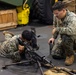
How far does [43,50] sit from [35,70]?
81 cm

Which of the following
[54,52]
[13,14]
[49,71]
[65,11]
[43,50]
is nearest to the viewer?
[49,71]

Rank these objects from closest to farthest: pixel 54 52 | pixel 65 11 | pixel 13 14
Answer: pixel 65 11 → pixel 54 52 → pixel 13 14

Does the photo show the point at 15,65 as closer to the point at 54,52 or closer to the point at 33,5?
the point at 54,52

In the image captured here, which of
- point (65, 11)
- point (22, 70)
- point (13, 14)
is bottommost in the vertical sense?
point (22, 70)

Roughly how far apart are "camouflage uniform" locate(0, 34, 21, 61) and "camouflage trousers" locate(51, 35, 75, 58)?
1.99ft

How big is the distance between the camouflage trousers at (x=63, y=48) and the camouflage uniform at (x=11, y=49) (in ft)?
1.99

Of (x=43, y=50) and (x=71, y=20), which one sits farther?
(x=43, y=50)

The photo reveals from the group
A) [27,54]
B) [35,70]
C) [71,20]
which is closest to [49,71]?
[35,70]

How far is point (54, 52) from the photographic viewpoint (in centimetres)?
438

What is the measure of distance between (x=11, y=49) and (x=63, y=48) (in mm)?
826

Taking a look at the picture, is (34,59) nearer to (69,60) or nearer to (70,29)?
(69,60)

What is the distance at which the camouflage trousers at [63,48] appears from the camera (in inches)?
159

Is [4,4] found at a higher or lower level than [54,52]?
higher

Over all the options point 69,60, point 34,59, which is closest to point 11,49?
point 34,59
